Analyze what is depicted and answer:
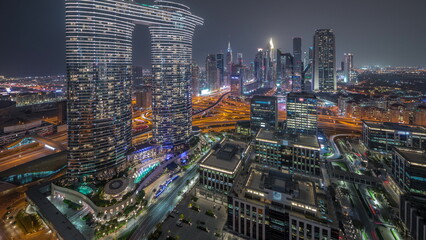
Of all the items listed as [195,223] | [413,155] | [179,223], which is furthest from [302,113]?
[179,223]

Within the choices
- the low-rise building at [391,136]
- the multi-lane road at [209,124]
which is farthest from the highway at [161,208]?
the low-rise building at [391,136]

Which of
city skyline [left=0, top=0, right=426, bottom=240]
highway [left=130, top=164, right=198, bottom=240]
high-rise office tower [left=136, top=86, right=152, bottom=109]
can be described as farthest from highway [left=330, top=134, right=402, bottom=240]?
high-rise office tower [left=136, top=86, right=152, bottom=109]

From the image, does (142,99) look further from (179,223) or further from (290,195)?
(290,195)

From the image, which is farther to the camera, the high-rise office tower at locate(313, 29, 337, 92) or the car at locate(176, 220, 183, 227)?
the high-rise office tower at locate(313, 29, 337, 92)

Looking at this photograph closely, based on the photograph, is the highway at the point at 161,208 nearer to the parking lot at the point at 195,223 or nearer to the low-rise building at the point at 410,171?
the parking lot at the point at 195,223

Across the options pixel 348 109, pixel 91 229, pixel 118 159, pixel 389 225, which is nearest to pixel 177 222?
pixel 91 229

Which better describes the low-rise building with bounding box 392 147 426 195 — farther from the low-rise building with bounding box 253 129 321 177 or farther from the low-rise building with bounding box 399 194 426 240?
the low-rise building with bounding box 253 129 321 177

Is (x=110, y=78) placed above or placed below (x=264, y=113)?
above
